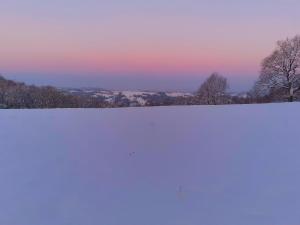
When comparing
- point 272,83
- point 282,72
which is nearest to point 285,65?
point 282,72

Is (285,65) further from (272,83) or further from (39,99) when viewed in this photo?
(39,99)

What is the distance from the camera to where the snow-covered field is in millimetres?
1963

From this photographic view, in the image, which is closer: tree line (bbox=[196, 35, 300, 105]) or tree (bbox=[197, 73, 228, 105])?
tree (bbox=[197, 73, 228, 105])

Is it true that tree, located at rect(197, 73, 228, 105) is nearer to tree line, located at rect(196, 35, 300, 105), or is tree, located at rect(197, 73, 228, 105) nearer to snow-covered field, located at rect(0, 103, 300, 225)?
tree line, located at rect(196, 35, 300, 105)

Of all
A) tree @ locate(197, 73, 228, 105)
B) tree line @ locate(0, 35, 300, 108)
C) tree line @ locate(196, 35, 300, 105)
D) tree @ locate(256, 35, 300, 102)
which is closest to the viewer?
tree line @ locate(0, 35, 300, 108)

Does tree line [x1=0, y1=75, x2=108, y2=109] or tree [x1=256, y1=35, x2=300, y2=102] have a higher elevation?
tree [x1=256, y1=35, x2=300, y2=102]

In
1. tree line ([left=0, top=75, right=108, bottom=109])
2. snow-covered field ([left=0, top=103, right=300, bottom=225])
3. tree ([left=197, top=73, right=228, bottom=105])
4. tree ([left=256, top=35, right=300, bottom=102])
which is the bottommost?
snow-covered field ([left=0, top=103, right=300, bottom=225])

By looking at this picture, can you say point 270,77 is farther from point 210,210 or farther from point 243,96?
point 210,210

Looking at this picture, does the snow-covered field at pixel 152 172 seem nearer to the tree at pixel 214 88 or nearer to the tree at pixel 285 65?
the tree at pixel 214 88

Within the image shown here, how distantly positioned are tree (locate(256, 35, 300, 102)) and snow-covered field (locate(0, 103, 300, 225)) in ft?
54.1

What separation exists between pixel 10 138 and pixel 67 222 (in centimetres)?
182

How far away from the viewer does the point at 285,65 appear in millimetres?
19875

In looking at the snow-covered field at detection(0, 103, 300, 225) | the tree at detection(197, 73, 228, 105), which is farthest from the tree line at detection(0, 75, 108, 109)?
the tree at detection(197, 73, 228, 105)

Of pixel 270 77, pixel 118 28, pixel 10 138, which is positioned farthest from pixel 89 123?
pixel 270 77
